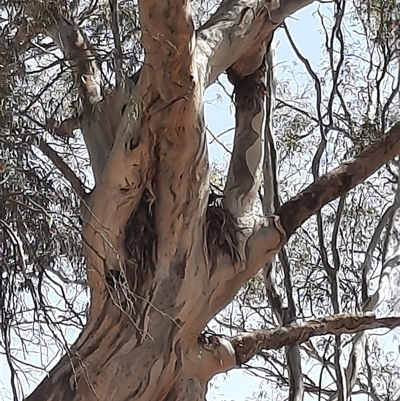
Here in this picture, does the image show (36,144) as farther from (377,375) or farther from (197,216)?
(377,375)

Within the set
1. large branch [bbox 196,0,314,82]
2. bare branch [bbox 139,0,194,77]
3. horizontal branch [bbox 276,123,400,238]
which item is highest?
large branch [bbox 196,0,314,82]

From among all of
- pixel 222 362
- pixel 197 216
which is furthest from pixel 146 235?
pixel 222 362

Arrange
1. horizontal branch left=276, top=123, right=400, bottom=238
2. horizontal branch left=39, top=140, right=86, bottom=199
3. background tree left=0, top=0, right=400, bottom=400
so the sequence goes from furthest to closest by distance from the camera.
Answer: horizontal branch left=276, top=123, right=400, bottom=238 < horizontal branch left=39, top=140, right=86, bottom=199 < background tree left=0, top=0, right=400, bottom=400

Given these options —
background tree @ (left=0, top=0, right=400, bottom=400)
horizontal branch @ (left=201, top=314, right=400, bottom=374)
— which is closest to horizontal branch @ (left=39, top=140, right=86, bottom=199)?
background tree @ (left=0, top=0, right=400, bottom=400)

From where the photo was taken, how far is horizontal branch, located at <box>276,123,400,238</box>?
2.73 metres

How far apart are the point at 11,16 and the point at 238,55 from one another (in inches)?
37.9

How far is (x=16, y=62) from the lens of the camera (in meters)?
2.04

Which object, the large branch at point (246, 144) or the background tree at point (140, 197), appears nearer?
the background tree at point (140, 197)

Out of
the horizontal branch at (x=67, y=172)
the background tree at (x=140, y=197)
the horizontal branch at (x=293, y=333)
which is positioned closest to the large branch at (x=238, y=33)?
the background tree at (x=140, y=197)

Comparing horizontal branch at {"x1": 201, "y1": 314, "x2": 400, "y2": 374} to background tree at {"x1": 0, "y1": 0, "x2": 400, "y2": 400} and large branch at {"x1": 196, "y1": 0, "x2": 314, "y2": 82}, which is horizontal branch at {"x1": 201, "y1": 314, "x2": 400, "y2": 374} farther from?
large branch at {"x1": 196, "y1": 0, "x2": 314, "y2": 82}

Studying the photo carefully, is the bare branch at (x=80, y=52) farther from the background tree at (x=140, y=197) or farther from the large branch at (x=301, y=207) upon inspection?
the large branch at (x=301, y=207)

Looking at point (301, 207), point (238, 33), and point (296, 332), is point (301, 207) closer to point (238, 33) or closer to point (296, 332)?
point (296, 332)

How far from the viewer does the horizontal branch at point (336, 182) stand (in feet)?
8.97

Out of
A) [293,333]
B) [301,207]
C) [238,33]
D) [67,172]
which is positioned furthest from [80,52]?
[293,333]
